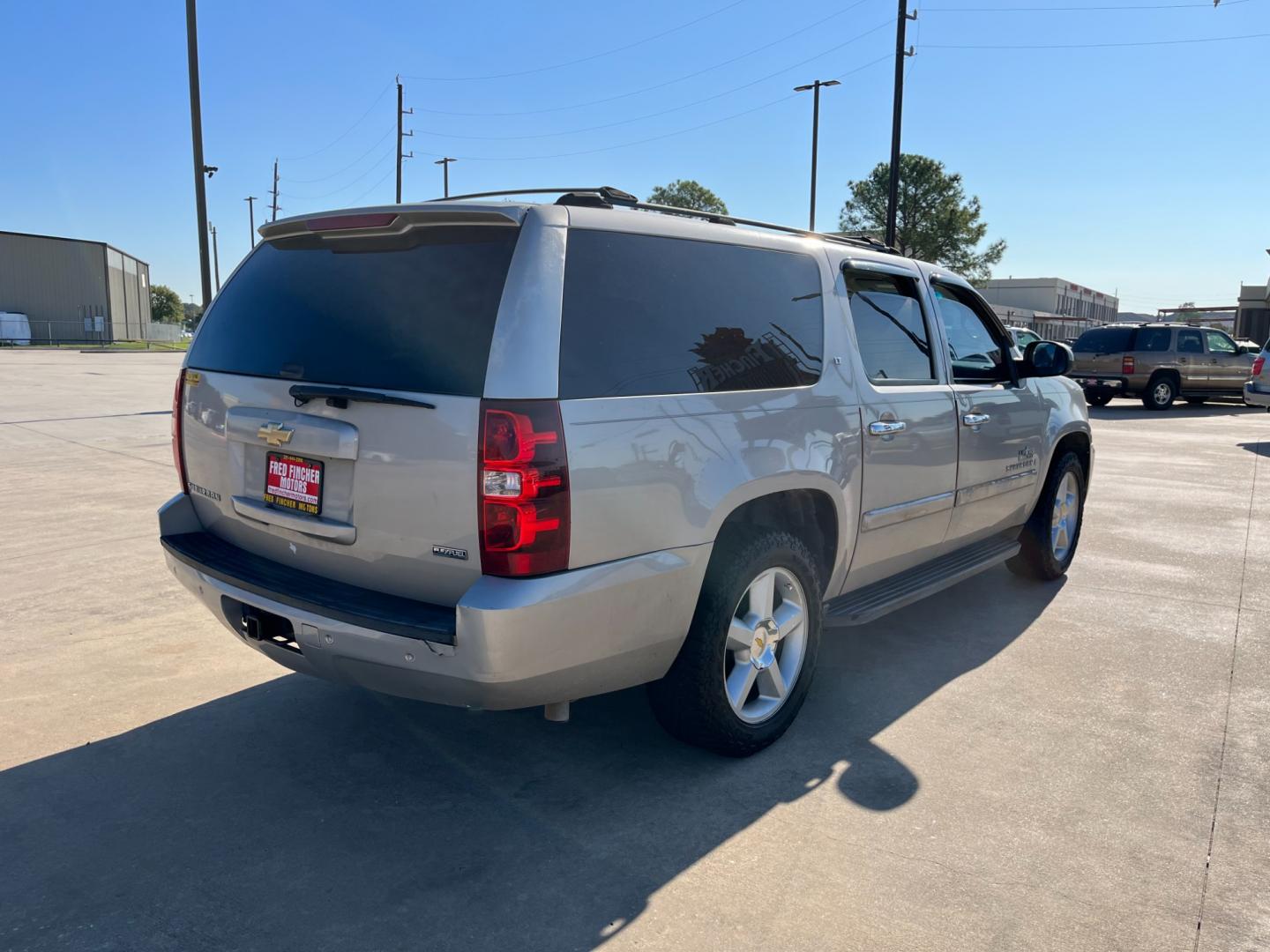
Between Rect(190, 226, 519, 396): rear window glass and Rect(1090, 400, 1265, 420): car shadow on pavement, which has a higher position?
Rect(190, 226, 519, 396): rear window glass

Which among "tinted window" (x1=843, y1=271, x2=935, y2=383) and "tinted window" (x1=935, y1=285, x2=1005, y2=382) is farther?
"tinted window" (x1=935, y1=285, x2=1005, y2=382)

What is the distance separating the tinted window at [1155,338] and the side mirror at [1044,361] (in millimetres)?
17262

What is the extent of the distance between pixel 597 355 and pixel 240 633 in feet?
5.10

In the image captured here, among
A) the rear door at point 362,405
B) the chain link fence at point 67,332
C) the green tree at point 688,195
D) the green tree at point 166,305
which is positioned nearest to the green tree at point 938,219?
the green tree at point 688,195

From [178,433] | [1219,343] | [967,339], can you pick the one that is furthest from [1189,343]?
[178,433]

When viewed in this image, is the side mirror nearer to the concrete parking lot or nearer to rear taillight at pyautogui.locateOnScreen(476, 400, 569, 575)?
the concrete parking lot

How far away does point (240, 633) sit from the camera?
3.16 metres

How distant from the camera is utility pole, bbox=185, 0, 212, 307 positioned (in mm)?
17703

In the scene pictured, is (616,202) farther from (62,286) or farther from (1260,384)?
(62,286)

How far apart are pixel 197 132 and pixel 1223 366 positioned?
21.8 metres

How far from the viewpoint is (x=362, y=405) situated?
2.80m

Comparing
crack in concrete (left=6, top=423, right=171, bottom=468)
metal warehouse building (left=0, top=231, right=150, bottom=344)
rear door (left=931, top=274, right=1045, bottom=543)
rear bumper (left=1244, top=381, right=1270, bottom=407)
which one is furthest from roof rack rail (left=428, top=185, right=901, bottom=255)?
metal warehouse building (left=0, top=231, right=150, bottom=344)

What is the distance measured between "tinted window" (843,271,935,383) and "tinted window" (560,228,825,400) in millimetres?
339

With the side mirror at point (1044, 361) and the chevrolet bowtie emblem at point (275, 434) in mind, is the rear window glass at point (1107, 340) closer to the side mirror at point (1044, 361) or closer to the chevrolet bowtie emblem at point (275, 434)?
the side mirror at point (1044, 361)
